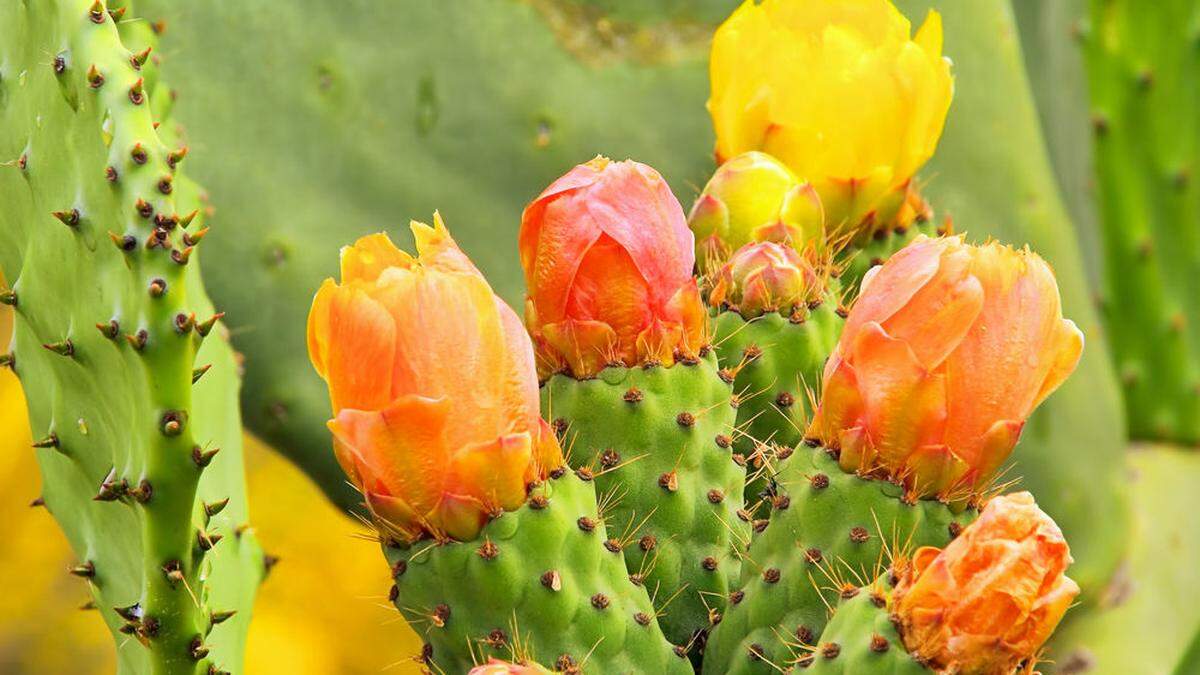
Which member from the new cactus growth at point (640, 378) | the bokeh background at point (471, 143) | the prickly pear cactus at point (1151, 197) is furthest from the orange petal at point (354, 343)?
the prickly pear cactus at point (1151, 197)

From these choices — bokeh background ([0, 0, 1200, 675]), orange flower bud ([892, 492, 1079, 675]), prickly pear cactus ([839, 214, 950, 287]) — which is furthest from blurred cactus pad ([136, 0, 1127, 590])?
orange flower bud ([892, 492, 1079, 675])

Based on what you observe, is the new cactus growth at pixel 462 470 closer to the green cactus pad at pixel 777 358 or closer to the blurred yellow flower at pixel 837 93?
the green cactus pad at pixel 777 358

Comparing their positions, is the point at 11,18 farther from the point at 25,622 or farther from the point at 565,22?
the point at 25,622

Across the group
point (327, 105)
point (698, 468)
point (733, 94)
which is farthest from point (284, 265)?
point (698, 468)

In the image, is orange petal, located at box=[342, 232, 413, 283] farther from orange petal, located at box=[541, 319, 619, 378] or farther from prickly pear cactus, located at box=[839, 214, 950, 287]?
prickly pear cactus, located at box=[839, 214, 950, 287]

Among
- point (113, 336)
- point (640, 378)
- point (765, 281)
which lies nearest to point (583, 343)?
point (640, 378)

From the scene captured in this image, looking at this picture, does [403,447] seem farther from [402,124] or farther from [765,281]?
[402,124]
